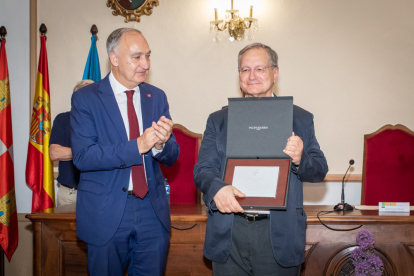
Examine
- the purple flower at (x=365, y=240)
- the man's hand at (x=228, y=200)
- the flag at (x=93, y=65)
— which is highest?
Answer: the flag at (x=93, y=65)

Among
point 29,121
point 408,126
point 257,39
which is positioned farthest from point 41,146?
point 408,126

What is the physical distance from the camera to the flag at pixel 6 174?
11.0ft

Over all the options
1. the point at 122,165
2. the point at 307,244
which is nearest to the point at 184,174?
the point at 307,244

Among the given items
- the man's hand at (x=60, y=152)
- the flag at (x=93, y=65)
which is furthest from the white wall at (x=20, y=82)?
the man's hand at (x=60, y=152)

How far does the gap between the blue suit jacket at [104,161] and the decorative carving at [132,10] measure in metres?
2.42

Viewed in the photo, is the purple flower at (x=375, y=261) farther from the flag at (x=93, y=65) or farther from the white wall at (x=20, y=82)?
the white wall at (x=20, y=82)

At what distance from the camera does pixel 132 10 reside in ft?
12.7

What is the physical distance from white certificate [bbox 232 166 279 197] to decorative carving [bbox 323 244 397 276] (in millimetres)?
1311

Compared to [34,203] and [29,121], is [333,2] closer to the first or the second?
[29,121]

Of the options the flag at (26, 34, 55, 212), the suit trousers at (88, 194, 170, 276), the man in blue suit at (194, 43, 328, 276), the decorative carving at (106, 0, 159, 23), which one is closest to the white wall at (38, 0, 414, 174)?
the decorative carving at (106, 0, 159, 23)

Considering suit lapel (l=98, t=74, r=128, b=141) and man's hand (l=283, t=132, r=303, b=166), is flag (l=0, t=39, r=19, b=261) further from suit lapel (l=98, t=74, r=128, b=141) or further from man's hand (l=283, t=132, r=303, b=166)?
man's hand (l=283, t=132, r=303, b=166)

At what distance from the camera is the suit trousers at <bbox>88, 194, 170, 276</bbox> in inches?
61.1

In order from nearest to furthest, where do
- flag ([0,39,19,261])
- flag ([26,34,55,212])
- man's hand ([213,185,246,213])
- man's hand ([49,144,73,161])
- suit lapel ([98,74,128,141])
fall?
1. man's hand ([213,185,246,213])
2. suit lapel ([98,74,128,141])
3. man's hand ([49,144,73,161])
4. flag ([0,39,19,261])
5. flag ([26,34,55,212])

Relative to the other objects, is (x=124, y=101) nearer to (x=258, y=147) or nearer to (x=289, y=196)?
(x=258, y=147)
